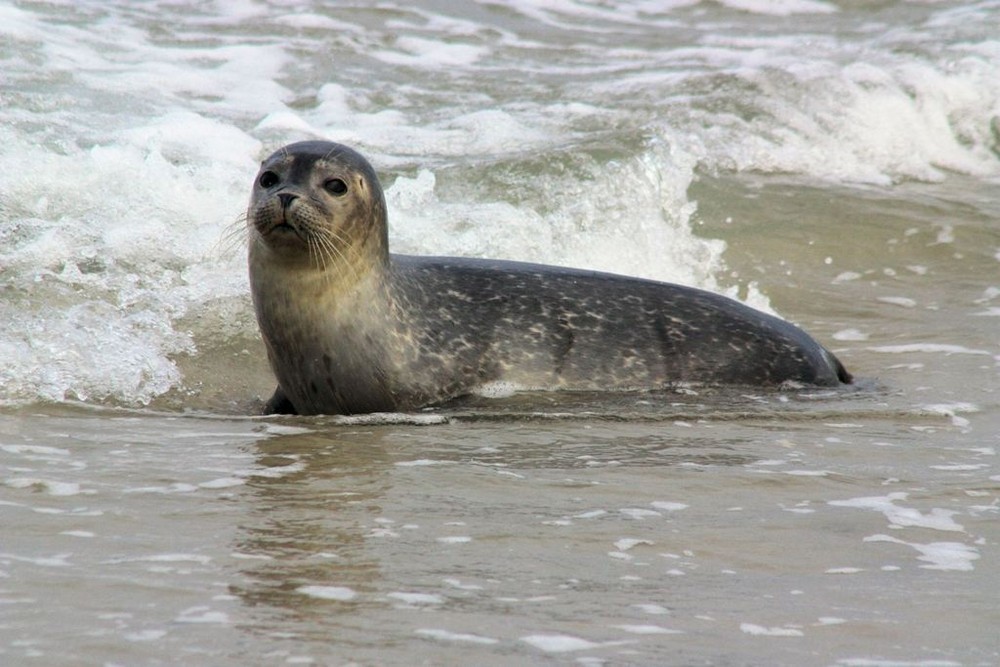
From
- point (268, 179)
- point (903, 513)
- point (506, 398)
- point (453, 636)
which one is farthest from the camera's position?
point (506, 398)

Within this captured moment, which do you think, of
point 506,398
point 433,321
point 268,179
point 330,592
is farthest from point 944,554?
point 268,179

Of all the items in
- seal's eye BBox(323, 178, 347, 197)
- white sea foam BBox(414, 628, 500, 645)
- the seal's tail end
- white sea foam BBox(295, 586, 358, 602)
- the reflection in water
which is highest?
seal's eye BBox(323, 178, 347, 197)

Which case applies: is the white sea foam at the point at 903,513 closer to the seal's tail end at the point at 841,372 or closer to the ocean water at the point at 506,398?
the ocean water at the point at 506,398

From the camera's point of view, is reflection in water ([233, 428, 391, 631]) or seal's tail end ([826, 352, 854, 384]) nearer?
reflection in water ([233, 428, 391, 631])

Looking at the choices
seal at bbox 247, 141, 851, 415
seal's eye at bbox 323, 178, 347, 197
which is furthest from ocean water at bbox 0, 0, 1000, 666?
seal's eye at bbox 323, 178, 347, 197

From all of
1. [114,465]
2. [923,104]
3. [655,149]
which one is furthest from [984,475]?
[923,104]

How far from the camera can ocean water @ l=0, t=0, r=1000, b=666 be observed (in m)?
3.13

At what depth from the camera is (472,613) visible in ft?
10.2

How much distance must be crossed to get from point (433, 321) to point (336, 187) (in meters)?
0.67

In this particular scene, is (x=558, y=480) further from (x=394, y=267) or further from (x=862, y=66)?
(x=862, y=66)

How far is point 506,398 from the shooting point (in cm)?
578

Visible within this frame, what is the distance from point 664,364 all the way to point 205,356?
1.91 metres

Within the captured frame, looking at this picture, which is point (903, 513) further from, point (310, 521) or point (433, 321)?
point (433, 321)

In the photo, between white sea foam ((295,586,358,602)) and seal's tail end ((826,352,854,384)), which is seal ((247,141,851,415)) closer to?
seal's tail end ((826,352,854,384))
